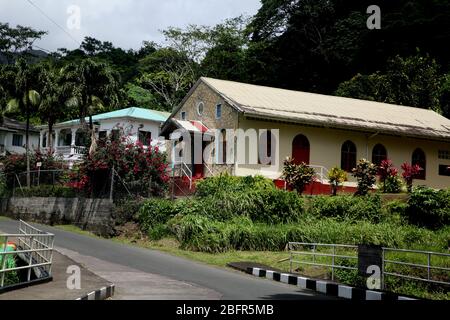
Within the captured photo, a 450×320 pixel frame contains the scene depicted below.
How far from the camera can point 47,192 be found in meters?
30.3

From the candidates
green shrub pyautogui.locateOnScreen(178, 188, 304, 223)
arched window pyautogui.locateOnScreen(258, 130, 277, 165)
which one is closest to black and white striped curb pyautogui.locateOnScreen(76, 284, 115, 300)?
green shrub pyautogui.locateOnScreen(178, 188, 304, 223)

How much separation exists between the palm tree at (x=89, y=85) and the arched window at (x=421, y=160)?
17757 millimetres

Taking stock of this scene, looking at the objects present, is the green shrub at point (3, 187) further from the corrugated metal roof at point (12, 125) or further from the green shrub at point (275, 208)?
the green shrub at point (275, 208)

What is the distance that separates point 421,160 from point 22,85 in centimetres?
2380

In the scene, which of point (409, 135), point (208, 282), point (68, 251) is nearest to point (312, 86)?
point (409, 135)

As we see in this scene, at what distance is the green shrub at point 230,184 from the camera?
76.6 ft

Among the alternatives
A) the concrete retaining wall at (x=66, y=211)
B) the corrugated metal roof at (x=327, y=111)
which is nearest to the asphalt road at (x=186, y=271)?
the concrete retaining wall at (x=66, y=211)

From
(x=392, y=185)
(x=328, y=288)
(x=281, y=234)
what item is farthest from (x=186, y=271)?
(x=392, y=185)

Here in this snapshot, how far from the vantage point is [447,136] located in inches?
1282

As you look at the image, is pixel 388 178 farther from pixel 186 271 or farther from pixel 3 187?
pixel 3 187

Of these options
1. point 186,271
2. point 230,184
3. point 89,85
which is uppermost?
point 89,85
